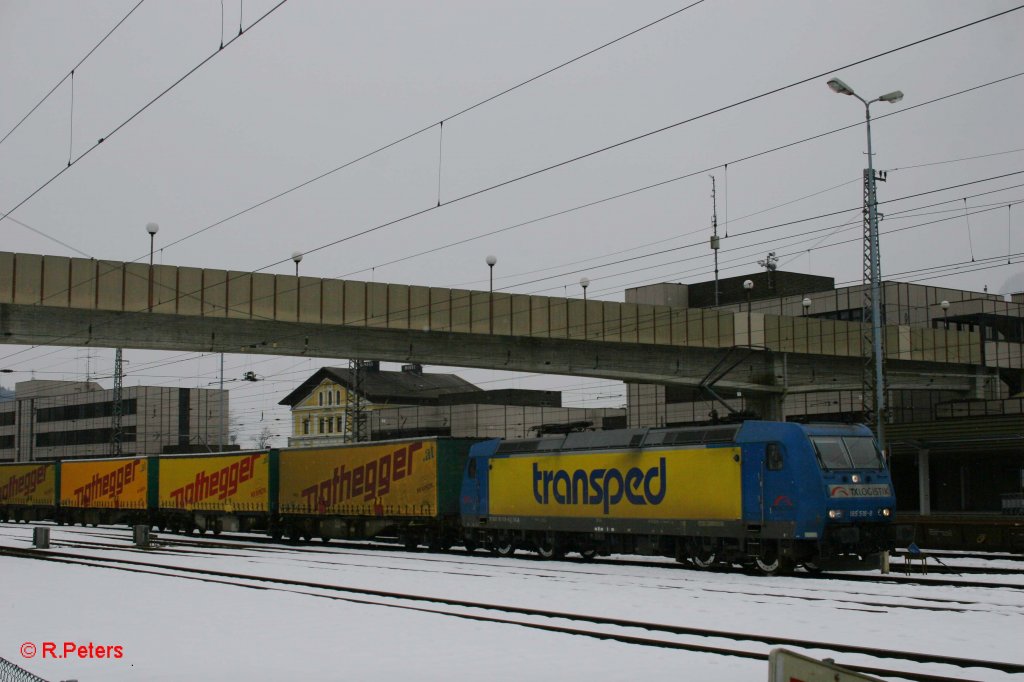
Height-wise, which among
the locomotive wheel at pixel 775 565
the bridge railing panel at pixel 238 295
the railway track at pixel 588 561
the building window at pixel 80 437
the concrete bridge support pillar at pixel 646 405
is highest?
the bridge railing panel at pixel 238 295

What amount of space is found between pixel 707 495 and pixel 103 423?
114945mm

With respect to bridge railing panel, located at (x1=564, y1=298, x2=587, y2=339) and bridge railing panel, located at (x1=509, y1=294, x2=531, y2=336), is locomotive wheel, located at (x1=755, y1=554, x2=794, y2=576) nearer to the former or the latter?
bridge railing panel, located at (x1=509, y1=294, x2=531, y2=336)

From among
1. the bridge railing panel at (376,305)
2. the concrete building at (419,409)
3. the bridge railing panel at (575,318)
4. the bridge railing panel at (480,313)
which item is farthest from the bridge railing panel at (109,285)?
the concrete building at (419,409)

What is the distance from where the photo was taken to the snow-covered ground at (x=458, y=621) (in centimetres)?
1221

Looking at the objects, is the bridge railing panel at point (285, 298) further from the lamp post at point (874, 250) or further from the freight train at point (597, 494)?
the lamp post at point (874, 250)

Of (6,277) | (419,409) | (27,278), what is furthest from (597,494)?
(419,409)

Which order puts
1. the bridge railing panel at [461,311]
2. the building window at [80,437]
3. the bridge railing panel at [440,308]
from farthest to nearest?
the building window at [80,437]
the bridge railing panel at [461,311]
the bridge railing panel at [440,308]

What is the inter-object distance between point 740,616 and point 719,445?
852 cm

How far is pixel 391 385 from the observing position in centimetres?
12494

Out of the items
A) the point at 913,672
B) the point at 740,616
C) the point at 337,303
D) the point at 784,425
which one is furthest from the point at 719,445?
the point at 337,303

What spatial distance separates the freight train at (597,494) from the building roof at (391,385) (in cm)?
7502

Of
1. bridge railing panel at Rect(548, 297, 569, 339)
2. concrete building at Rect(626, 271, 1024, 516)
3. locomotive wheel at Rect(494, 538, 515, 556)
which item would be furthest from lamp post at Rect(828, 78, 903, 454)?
bridge railing panel at Rect(548, 297, 569, 339)

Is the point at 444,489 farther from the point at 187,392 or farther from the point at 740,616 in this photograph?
the point at 187,392

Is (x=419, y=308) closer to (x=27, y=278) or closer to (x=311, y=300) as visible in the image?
(x=311, y=300)
